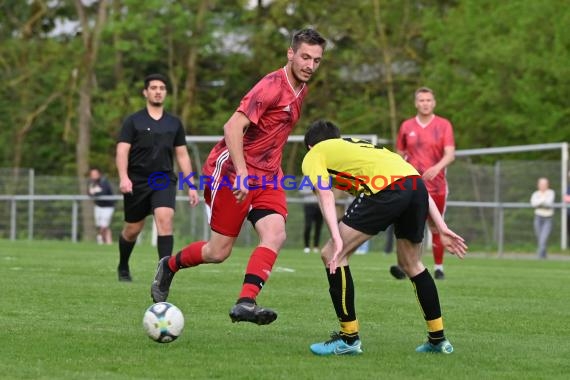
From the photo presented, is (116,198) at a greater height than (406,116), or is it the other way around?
(406,116)

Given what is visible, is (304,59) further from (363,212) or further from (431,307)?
(431,307)

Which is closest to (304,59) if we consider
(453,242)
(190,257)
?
(453,242)

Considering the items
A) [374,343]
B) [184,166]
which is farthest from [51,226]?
[374,343]

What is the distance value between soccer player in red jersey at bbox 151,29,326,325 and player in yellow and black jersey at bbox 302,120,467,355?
65cm

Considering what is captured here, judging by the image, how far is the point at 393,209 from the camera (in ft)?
24.0

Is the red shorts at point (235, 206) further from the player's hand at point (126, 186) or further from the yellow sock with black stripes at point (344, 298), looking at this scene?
the player's hand at point (126, 186)

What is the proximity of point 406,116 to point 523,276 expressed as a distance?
81.6ft

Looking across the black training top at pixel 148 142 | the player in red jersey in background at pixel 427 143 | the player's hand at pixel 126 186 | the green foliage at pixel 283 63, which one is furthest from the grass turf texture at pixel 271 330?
the green foliage at pixel 283 63

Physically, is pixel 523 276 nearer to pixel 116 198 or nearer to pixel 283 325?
pixel 283 325

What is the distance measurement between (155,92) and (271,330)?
426 cm

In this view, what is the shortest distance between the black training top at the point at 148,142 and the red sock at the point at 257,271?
443 centimetres

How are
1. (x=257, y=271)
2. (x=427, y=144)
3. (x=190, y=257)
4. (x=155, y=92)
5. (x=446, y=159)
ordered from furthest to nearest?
(x=427, y=144)
(x=446, y=159)
(x=155, y=92)
(x=190, y=257)
(x=257, y=271)

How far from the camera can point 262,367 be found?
21.9 feet

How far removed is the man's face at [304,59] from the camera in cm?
795
